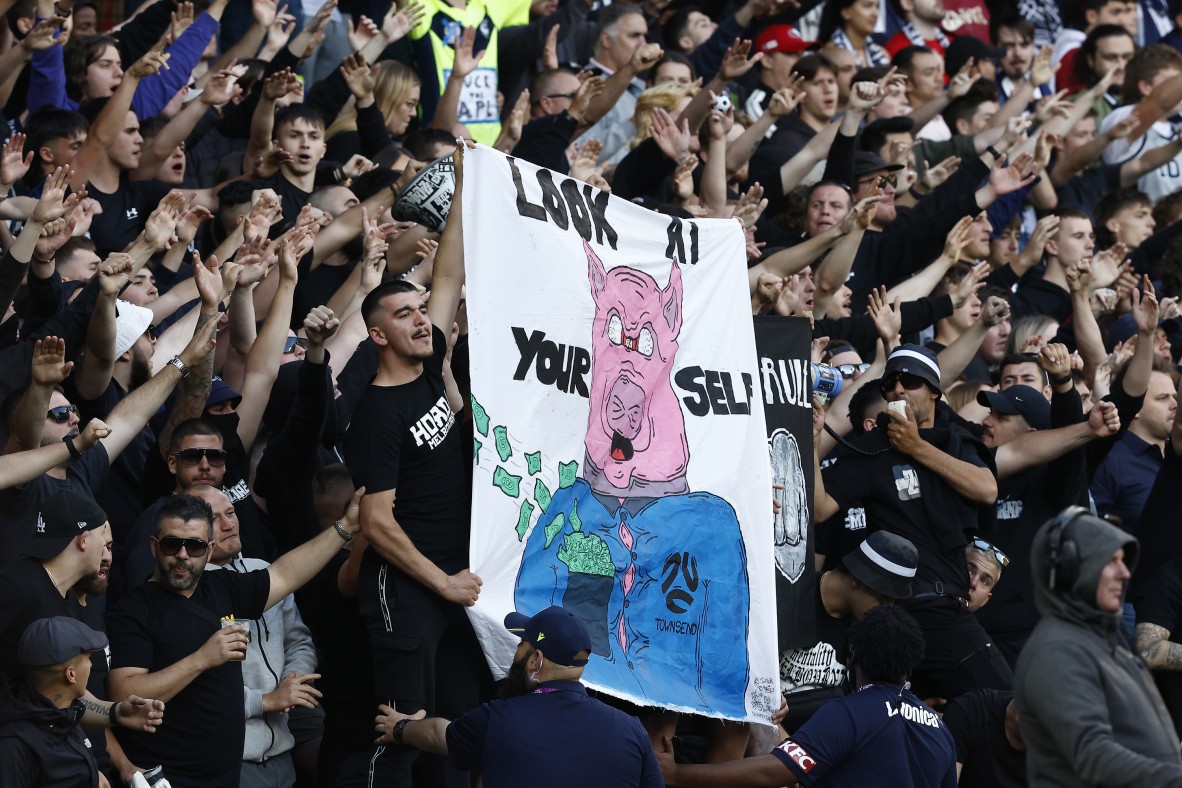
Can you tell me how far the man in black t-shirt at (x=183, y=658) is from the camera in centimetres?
655

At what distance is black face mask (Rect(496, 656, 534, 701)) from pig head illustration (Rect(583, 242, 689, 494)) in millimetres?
1371

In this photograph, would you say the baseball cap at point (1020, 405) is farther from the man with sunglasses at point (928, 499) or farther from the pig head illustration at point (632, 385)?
the pig head illustration at point (632, 385)

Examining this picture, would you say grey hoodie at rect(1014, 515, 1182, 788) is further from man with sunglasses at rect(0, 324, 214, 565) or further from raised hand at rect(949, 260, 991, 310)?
raised hand at rect(949, 260, 991, 310)

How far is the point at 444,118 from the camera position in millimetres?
11703

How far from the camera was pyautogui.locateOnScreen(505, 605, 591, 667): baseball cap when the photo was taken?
6.06 meters

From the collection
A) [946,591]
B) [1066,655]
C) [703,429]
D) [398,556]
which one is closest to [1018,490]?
[946,591]

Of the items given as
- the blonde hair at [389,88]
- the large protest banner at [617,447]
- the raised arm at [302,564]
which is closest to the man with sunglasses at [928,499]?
the large protest banner at [617,447]

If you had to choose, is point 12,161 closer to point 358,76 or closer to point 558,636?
point 358,76

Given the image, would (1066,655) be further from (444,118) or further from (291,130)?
(444,118)

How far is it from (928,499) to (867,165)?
4105 mm

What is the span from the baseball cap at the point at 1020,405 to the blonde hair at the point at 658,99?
3238mm

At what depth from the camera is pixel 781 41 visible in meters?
13.7

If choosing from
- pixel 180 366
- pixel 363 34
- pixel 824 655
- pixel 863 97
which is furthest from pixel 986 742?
pixel 363 34

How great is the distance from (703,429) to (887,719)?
1869 millimetres
